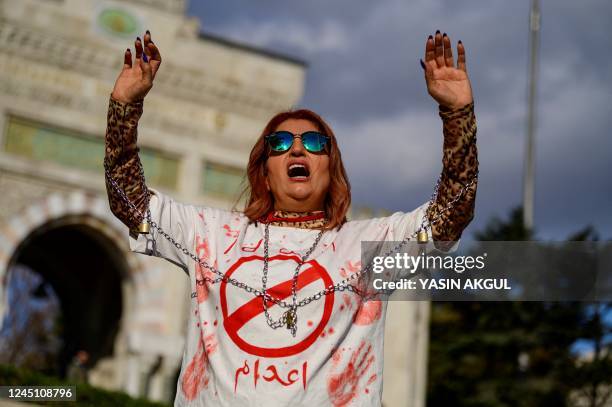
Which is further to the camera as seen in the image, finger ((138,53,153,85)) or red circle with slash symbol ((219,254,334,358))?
finger ((138,53,153,85))

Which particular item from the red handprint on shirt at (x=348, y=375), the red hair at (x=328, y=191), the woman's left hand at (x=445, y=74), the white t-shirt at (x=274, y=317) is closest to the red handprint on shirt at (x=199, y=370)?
the white t-shirt at (x=274, y=317)

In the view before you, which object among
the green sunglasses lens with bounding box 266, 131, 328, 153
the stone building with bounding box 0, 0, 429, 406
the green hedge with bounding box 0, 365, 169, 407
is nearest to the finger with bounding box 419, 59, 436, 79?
the green sunglasses lens with bounding box 266, 131, 328, 153

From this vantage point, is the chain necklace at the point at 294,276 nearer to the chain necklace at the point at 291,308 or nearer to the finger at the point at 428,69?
the chain necklace at the point at 291,308

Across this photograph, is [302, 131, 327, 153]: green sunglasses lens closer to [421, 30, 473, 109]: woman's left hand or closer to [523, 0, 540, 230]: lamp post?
[421, 30, 473, 109]: woman's left hand

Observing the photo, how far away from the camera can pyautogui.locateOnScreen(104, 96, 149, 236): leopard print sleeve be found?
2711 millimetres

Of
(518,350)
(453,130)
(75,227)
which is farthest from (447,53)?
(518,350)

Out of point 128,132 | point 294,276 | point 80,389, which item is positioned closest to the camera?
point 294,276

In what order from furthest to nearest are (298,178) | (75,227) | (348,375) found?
1. (75,227)
2. (298,178)
3. (348,375)

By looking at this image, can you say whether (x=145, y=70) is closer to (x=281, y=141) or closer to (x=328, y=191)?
(x=281, y=141)

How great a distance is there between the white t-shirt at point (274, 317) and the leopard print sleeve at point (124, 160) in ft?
0.23

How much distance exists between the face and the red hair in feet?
0.14

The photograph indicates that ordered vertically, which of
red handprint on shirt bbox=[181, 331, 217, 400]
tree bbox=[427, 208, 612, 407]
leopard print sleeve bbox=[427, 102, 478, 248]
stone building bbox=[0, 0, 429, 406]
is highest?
stone building bbox=[0, 0, 429, 406]

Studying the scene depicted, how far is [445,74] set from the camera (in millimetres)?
2535

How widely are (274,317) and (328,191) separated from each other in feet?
1.91
